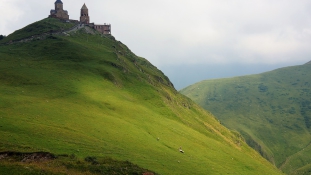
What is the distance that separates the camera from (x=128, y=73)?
118 meters

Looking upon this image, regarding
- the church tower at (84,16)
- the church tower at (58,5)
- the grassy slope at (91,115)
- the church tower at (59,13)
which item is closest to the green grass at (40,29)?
the church tower at (59,13)

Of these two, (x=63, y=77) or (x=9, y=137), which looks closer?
(x=9, y=137)

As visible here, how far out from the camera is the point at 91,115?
66312mm

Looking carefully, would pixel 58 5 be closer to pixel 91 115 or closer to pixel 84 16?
pixel 84 16

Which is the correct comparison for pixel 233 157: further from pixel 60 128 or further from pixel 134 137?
pixel 60 128

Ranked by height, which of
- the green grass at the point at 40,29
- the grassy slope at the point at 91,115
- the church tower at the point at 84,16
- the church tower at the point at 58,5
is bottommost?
the grassy slope at the point at 91,115

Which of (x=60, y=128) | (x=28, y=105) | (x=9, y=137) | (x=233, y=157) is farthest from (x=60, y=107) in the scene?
(x=233, y=157)

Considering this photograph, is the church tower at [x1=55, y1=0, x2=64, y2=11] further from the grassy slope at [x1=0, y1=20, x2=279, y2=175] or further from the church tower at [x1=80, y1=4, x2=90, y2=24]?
the grassy slope at [x1=0, y1=20, x2=279, y2=175]

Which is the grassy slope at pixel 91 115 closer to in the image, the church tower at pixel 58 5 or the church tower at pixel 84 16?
the church tower at pixel 58 5

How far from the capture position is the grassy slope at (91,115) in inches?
1961

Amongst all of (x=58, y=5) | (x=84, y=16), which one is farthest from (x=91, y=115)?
(x=58, y=5)

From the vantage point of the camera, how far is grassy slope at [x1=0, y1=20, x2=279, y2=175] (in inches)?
1961

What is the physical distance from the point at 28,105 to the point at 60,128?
13326mm

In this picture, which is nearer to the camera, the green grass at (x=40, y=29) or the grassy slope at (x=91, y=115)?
the grassy slope at (x=91, y=115)
